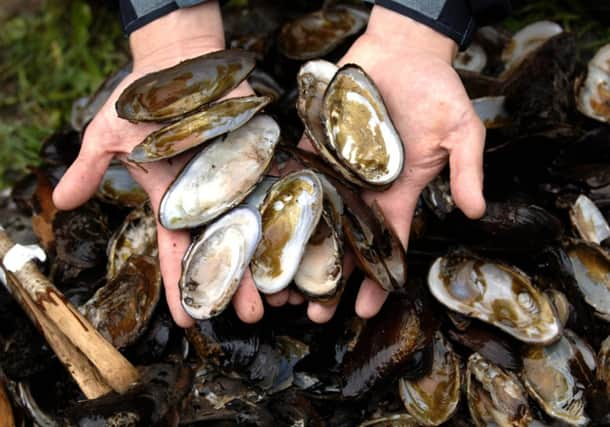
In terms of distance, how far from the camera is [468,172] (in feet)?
5.35

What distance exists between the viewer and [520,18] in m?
3.00

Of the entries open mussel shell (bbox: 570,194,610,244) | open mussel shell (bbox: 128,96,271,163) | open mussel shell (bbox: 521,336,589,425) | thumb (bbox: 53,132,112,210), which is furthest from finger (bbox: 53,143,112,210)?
open mussel shell (bbox: 570,194,610,244)

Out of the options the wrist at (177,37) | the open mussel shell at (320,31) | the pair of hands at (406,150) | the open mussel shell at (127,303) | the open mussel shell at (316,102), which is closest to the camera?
the pair of hands at (406,150)

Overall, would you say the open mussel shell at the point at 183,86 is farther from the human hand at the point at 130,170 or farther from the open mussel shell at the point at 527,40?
the open mussel shell at the point at 527,40

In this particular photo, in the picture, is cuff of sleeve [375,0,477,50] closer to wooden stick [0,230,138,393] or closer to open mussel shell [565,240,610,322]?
open mussel shell [565,240,610,322]

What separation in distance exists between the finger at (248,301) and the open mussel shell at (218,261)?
0.11 ft

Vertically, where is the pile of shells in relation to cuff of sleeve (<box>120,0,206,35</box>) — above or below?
below

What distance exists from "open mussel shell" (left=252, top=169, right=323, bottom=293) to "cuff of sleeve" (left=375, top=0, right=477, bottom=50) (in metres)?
0.62

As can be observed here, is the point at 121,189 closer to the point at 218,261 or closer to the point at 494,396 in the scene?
the point at 218,261

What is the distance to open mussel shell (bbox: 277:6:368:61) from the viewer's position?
2.52 meters

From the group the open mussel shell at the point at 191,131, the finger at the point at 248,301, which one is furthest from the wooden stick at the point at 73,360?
the open mussel shell at the point at 191,131

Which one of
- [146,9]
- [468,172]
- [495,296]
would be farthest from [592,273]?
[146,9]

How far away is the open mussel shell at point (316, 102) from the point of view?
1826 millimetres

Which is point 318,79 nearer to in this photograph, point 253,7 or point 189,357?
point 189,357
